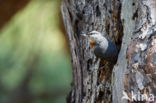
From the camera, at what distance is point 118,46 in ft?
6.45

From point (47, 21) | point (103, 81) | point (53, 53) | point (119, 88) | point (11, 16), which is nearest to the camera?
point (119, 88)

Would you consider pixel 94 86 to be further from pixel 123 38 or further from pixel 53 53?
pixel 53 53

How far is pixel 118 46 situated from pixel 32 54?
12.2 ft

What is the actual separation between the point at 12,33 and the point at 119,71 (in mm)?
4593

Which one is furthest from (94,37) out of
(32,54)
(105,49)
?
(32,54)

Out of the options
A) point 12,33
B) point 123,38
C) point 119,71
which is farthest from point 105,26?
point 12,33

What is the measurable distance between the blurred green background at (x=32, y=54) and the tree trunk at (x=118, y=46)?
8.95 ft

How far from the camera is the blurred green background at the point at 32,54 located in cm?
555

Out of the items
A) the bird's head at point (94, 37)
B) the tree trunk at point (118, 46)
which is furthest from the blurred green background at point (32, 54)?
the bird's head at point (94, 37)

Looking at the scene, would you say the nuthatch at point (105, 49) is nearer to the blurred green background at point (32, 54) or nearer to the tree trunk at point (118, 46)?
the tree trunk at point (118, 46)

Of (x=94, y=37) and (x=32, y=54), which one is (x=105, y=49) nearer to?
(x=94, y=37)

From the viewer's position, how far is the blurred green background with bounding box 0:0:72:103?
5.55 metres

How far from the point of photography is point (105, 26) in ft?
6.77

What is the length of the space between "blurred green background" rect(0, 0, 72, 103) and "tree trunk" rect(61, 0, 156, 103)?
2.73 m
